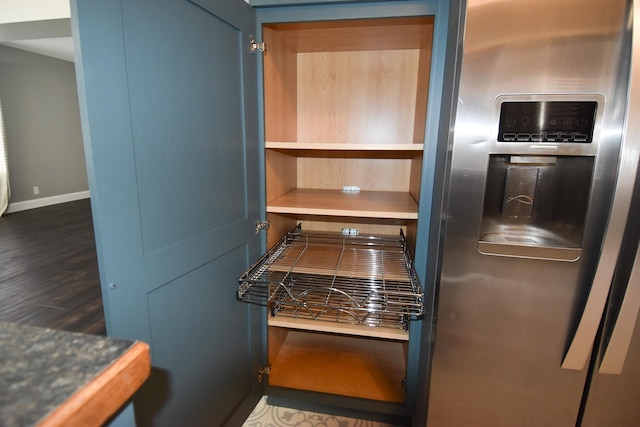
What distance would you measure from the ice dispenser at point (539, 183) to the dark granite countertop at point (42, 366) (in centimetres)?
94

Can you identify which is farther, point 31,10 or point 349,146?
point 31,10

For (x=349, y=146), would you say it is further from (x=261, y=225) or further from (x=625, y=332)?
(x=625, y=332)

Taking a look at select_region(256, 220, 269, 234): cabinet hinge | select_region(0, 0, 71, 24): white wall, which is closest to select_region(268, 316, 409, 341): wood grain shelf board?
select_region(256, 220, 269, 234): cabinet hinge

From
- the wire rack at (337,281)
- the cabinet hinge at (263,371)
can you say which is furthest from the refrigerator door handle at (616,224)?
the cabinet hinge at (263,371)

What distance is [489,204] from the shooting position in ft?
3.05

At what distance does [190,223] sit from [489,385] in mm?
1114

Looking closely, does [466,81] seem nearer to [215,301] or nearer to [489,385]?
[489,385]

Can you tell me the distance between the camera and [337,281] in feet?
4.74

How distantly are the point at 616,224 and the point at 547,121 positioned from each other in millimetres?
332

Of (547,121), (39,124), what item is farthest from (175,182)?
(39,124)

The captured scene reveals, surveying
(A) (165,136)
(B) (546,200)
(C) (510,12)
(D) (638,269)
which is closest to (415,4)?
(C) (510,12)

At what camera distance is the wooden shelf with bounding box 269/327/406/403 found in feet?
4.95

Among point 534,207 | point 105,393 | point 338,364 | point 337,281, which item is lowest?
point 338,364

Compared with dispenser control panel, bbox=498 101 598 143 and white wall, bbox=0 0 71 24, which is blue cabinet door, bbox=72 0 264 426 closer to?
dispenser control panel, bbox=498 101 598 143
